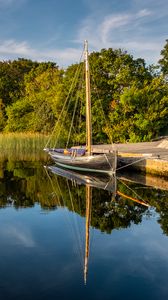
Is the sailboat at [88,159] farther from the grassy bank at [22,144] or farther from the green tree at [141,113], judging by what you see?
the grassy bank at [22,144]

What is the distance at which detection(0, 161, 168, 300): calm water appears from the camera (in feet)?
26.9

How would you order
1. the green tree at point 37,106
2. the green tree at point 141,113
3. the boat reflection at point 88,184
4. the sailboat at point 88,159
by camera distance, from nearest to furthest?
the boat reflection at point 88,184, the sailboat at point 88,159, the green tree at point 141,113, the green tree at point 37,106

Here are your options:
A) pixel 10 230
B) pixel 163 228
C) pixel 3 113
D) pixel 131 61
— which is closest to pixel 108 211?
pixel 163 228

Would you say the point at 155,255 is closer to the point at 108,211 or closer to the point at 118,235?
the point at 118,235

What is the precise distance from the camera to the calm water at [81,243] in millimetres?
8211

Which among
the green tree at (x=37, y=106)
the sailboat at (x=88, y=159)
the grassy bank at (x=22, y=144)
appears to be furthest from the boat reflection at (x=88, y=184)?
the green tree at (x=37, y=106)

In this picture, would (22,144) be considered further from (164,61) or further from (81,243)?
(81,243)

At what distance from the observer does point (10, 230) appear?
41.2 feet

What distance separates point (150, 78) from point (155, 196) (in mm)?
24237

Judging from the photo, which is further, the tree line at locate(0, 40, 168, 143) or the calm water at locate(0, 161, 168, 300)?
the tree line at locate(0, 40, 168, 143)

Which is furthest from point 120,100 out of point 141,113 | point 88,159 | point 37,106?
point 37,106

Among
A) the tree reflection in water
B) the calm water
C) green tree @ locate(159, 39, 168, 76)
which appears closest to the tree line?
green tree @ locate(159, 39, 168, 76)

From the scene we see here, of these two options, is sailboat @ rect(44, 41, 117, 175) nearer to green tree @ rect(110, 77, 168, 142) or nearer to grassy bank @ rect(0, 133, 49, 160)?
green tree @ rect(110, 77, 168, 142)

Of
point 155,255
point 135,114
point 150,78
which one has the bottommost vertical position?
point 155,255
